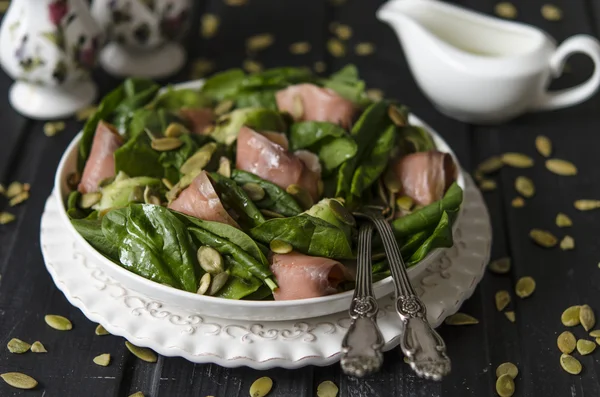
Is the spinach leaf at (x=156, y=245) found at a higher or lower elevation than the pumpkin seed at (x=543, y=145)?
higher

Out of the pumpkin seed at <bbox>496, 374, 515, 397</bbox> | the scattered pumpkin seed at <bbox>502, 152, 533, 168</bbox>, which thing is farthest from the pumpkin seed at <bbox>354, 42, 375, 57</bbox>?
the pumpkin seed at <bbox>496, 374, 515, 397</bbox>

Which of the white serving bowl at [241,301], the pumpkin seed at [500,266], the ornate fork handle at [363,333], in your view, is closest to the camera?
the ornate fork handle at [363,333]

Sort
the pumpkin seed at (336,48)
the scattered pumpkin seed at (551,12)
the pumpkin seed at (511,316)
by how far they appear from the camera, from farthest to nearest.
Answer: the scattered pumpkin seed at (551,12) → the pumpkin seed at (336,48) → the pumpkin seed at (511,316)

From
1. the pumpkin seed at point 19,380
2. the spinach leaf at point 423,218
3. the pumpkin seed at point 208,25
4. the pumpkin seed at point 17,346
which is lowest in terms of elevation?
the pumpkin seed at point 208,25

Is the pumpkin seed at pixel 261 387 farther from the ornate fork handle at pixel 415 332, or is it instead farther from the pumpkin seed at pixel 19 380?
the pumpkin seed at pixel 19 380

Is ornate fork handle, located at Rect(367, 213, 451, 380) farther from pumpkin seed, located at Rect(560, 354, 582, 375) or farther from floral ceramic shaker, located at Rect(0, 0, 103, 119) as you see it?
floral ceramic shaker, located at Rect(0, 0, 103, 119)

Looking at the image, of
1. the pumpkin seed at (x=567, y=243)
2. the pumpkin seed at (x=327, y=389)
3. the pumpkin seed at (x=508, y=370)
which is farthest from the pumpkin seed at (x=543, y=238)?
the pumpkin seed at (x=327, y=389)
